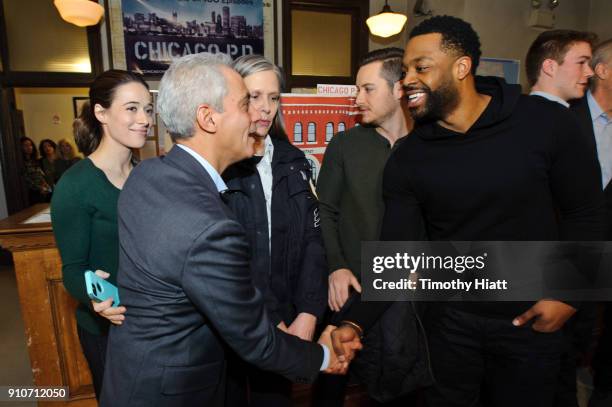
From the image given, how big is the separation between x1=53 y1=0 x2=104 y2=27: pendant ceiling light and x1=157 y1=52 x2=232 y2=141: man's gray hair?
3.70m

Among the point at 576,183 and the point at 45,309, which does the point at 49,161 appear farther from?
the point at 576,183

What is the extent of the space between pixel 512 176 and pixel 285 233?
82cm

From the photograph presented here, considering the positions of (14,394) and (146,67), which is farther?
(146,67)

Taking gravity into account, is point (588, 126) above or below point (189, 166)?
above

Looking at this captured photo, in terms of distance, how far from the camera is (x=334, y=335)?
1450 mm

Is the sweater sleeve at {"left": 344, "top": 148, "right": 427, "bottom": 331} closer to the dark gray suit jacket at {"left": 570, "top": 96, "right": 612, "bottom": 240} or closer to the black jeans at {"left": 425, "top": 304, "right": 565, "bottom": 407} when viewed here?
the black jeans at {"left": 425, "top": 304, "right": 565, "bottom": 407}

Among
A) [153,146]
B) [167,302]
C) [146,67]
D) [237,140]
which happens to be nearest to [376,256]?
[237,140]

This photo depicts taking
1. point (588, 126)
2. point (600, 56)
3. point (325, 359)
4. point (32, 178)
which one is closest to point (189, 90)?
point (325, 359)

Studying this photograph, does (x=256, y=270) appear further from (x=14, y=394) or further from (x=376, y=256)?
(x=14, y=394)

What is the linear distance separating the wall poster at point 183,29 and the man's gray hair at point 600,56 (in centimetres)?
413

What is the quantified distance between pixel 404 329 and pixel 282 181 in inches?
29.5

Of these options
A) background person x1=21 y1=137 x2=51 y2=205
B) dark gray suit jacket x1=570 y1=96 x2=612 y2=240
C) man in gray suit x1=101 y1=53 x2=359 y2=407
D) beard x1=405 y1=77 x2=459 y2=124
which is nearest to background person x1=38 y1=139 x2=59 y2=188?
background person x1=21 y1=137 x2=51 y2=205

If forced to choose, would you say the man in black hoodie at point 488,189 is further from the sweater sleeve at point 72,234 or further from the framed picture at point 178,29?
the framed picture at point 178,29

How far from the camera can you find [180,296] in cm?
103
